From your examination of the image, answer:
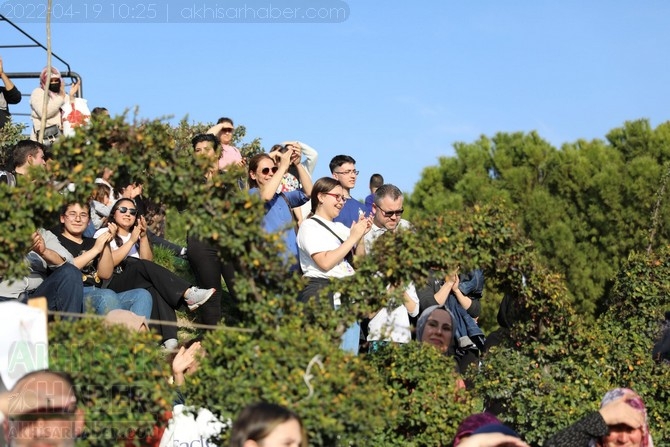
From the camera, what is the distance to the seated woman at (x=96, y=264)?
309 inches

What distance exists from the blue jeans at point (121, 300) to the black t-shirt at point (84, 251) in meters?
0.17

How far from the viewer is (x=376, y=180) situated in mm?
11727

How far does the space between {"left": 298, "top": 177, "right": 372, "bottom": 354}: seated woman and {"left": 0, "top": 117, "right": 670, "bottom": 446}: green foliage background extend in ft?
3.21

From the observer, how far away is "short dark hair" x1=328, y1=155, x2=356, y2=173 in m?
9.85

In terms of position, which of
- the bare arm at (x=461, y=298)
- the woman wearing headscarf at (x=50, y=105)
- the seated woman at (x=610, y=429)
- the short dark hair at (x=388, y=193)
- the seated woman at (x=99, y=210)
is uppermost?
the woman wearing headscarf at (x=50, y=105)

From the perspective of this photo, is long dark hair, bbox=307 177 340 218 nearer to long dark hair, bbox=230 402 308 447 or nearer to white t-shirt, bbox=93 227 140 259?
white t-shirt, bbox=93 227 140 259

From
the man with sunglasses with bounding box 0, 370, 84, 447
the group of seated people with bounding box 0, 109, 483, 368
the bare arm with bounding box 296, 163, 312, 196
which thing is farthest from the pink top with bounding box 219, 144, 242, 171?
the man with sunglasses with bounding box 0, 370, 84, 447

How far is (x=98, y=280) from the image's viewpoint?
8266 mm

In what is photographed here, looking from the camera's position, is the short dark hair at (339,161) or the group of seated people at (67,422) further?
the short dark hair at (339,161)

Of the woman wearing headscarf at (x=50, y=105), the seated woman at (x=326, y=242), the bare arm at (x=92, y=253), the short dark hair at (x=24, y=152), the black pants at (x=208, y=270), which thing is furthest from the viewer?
the woman wearing headscarf at (x=50, y=105)

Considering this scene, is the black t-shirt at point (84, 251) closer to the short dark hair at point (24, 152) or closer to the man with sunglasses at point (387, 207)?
the short dark hair at point (24, 152)

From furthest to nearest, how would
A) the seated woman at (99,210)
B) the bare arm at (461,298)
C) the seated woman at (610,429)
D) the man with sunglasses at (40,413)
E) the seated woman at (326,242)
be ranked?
the seated woman at (99,210)
the bare arm at (461,298)
the seated woman at (326,242)
the seated woman at (610,429)
the man with sunglasses at (40,413)

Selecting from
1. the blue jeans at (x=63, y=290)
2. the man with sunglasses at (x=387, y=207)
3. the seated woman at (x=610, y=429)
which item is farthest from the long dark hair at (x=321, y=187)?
the seated woman at (x=610, y=429)

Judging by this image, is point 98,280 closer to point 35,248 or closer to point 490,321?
point 35,248
